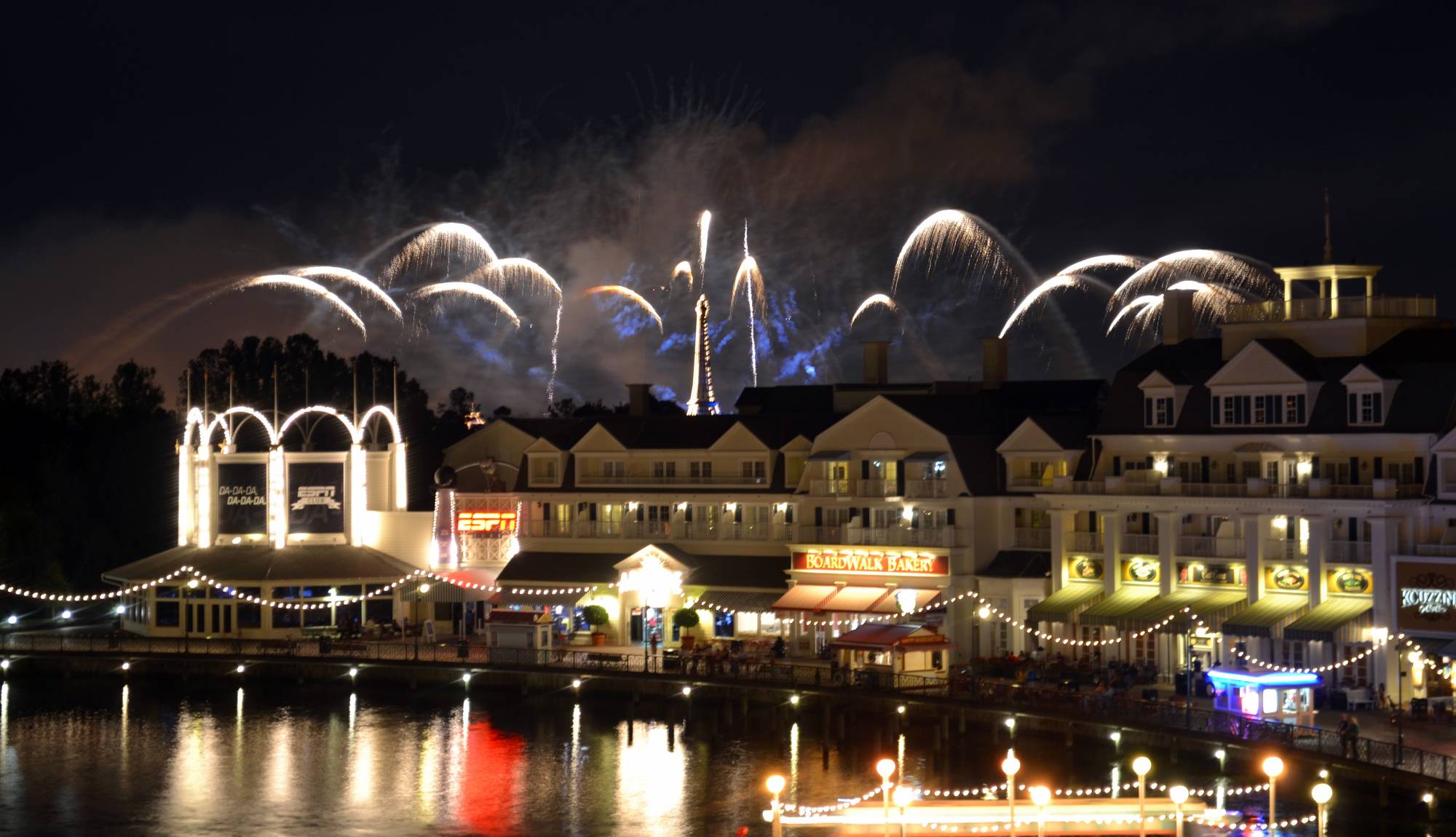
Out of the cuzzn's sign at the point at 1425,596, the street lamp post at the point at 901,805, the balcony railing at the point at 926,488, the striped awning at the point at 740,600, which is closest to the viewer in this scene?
the street lamp post at the point at 901,805

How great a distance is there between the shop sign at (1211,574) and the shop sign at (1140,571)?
3.70ft

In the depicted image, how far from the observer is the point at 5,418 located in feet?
413

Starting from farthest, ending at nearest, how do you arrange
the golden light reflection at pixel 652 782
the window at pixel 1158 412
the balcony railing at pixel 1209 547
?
the window at pixel 1158 412 < the balcony railing at pixel 1209 547 < the golden light reflection at pixel 652 782

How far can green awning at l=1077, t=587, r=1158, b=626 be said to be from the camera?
70.7 m

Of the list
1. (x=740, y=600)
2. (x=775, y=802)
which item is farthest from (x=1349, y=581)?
(x=775, y=802)

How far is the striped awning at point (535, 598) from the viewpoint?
280 feet

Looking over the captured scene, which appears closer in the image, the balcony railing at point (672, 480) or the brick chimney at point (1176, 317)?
the brick chimney at point (1176, 317)

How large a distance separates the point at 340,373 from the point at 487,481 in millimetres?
57838

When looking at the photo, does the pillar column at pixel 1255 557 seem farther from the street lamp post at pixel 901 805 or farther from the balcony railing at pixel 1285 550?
the street lamp post at pixel 901 805

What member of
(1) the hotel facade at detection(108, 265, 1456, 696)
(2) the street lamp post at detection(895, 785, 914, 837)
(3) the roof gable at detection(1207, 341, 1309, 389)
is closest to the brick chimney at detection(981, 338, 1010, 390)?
(1) the hotel facade at detection(108, 265, 1456, 696)

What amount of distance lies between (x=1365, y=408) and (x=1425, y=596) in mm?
7286

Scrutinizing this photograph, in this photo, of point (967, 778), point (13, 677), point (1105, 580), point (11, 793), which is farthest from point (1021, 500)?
point (13, 677)

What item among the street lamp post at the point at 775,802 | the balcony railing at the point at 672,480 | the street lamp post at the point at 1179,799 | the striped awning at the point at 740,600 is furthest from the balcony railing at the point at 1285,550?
the street lamp post at the point at 775,802

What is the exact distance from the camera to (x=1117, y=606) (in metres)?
71.6
